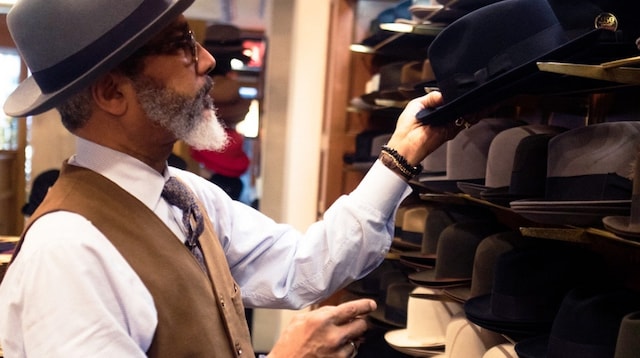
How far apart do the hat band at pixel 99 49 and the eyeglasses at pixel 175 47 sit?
0.25 ft

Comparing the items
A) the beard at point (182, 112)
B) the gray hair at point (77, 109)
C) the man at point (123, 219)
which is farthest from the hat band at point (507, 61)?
the gray hair at point (77, 109)

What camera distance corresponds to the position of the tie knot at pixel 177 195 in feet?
5.40

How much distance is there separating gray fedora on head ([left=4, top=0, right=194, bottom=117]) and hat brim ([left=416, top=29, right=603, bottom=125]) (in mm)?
589

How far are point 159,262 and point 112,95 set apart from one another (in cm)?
34

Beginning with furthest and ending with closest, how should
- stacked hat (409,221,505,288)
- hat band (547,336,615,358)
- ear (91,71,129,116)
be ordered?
stacked hat (409,221,505,288)
hat band (547,336,615,358)
ear (91,71,129,116)

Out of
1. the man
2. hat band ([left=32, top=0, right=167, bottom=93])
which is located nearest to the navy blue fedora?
the man

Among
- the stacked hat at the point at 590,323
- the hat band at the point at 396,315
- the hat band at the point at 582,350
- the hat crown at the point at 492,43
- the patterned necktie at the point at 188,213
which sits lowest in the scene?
the hat band at the point at 396,315

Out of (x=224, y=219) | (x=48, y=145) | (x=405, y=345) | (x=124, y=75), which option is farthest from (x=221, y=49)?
(x=124, y=75)

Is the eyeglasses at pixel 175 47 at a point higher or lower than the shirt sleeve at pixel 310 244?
higher

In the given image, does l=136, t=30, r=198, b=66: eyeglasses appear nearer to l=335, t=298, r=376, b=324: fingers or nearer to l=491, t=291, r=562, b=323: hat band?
l=335, t=298, r=376, b=324: fingers

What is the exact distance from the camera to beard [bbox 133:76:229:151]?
1.60 metres

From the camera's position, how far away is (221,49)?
478cm

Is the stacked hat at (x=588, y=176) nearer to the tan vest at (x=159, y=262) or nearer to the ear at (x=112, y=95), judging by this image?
the tan vest at (x=159, y=262)

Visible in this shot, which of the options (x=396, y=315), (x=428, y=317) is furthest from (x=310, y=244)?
(x=396, y=315)
